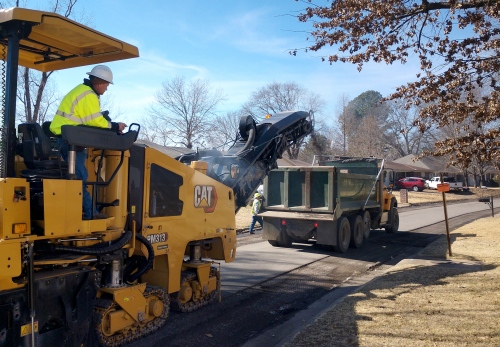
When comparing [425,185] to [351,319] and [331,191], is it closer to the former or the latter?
[331,191]

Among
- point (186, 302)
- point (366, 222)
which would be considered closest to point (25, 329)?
point (186, 302)

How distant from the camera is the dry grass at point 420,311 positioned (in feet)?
17.5

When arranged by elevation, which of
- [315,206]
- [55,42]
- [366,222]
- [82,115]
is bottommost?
[366,222]

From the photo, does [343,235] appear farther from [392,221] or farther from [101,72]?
[101,72]

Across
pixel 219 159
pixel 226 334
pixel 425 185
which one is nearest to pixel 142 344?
→ pixel 226 334

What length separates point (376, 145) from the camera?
64.8 meters

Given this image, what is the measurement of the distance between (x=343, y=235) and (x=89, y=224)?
8948 millimetres

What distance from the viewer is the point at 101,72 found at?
4.92 m

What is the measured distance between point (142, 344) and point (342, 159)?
11622 millimetres

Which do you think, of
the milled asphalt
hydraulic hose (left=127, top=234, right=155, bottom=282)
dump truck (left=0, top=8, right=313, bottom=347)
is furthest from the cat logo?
the milled asphalt

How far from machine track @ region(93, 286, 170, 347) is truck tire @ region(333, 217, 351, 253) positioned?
710 cm

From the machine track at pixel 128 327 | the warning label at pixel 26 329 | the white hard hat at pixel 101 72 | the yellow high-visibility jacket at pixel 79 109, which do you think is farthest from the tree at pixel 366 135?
the warning label at pixel 26 329

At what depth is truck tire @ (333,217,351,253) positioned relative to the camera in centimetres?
1214

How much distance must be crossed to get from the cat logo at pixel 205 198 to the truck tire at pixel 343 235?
6160 mm
